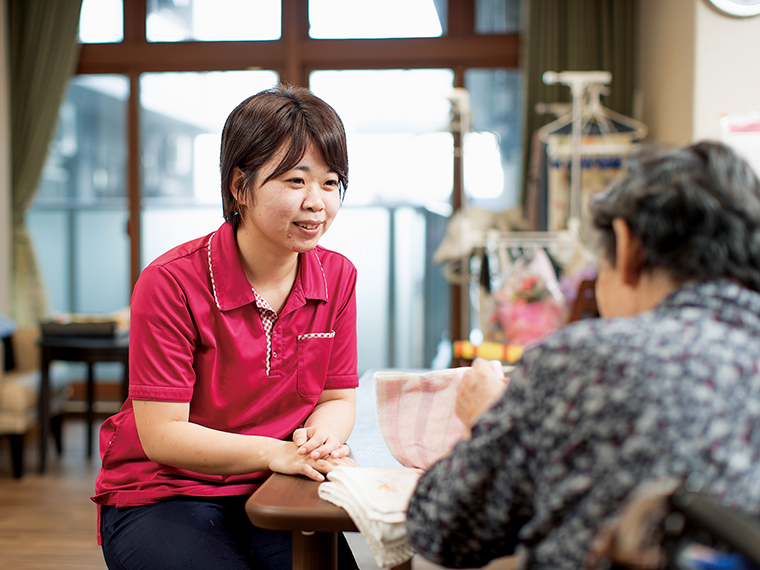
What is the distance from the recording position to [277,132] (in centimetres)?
108

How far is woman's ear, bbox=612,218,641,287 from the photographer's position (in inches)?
27.1

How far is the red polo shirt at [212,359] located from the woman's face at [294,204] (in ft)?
0.25

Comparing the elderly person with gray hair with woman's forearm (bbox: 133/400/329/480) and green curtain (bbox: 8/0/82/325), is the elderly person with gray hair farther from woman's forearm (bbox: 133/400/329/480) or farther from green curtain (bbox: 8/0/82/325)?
green curtain (bbox: 8/0/82/325)

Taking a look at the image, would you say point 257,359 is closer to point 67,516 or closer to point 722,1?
point 67,516

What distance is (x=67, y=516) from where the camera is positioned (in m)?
2.70

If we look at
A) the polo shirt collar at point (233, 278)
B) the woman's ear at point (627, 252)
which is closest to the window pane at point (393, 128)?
the polo shirt collar at point (233, 278)

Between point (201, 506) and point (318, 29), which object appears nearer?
point (201, 506)

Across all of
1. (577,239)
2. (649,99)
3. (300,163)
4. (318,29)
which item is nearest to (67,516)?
(300,163)

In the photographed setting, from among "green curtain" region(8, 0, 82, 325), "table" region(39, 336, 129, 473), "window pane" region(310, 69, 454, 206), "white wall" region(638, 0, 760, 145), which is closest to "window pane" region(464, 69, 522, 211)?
"window pane" region(310, 69, 454, 206)

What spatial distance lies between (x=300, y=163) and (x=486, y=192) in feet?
11.3

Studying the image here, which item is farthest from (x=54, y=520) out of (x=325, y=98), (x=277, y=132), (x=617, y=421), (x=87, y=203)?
(x=325, y=98)

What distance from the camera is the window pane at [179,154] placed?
455 cm

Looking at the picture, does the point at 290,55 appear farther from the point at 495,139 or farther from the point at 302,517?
the point at 302,517

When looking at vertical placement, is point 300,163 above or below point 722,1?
below
